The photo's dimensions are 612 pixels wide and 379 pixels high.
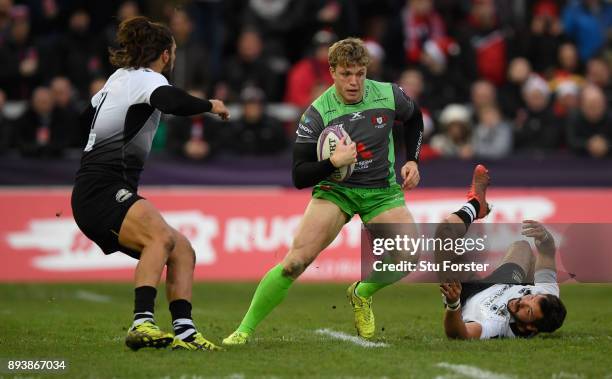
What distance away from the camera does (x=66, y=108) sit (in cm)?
1709

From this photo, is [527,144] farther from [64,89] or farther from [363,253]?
[363,253]

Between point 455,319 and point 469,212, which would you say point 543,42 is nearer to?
point 469,212

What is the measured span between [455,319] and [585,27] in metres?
12.0

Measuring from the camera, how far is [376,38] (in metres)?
19.4

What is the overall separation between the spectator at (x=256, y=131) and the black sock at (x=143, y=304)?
868cm

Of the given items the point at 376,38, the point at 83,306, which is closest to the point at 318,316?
the point at 83,306

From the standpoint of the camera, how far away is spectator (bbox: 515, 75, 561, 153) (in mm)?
17719

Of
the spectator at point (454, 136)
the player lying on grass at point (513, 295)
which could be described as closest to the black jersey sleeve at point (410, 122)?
the player lying on grass at point (513, 295)

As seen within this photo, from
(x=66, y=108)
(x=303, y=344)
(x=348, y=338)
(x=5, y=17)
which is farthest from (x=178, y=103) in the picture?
(x=5, y=17)

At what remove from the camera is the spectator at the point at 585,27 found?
1992 centimetres

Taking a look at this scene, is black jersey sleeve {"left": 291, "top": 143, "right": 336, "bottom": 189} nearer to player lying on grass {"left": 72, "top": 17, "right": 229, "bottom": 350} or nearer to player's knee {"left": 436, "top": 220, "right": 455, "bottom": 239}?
player lying on grass {"left": 72, "top": 17, "right": 229, "bottom": 350}

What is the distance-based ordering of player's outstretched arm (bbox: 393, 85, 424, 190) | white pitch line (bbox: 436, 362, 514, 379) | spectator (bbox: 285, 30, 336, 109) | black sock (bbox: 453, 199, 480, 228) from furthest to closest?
spectator (bbox: 285, 30, 336, 109) → black sock (bbox: 453, 199, 480, 228) → player's outstretched arm (bbox: 393, 85, 424, 190) → white pitch line (bbox: 436, 362, 514, 379)

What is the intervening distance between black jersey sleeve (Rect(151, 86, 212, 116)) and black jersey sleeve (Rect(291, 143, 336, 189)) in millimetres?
1006

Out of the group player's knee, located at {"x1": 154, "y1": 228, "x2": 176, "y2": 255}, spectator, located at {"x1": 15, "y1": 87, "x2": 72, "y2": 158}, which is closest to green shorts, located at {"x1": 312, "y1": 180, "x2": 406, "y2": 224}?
player's knee, located at {"x1": 154, "y1": 228, "x2": 176, "y2": 255}
